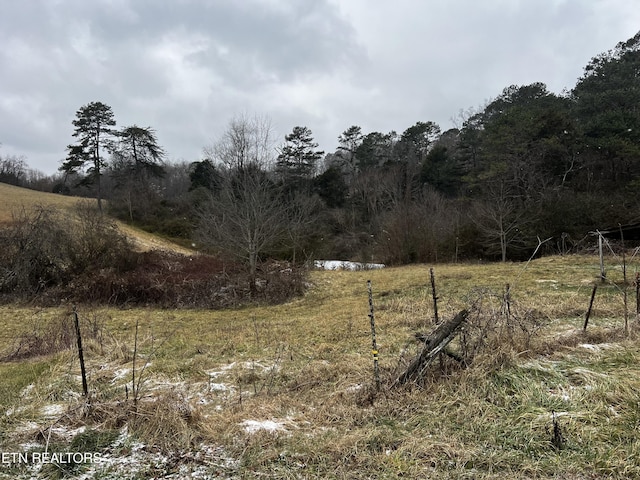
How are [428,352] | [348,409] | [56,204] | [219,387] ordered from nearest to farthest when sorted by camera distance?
1. [348,409]
2. [428,352]
3. [219,387]
4. [56,204]

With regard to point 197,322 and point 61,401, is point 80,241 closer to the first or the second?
point 197,322

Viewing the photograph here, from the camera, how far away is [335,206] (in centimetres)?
3688

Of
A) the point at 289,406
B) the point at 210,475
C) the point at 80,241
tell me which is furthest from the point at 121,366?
the point at 80,241

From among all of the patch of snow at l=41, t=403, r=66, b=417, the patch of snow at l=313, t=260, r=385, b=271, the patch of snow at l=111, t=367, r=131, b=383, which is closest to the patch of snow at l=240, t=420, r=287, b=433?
the patch of snow at l=41, t=403, r=66, b=417

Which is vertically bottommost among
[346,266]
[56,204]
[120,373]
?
[120,373]

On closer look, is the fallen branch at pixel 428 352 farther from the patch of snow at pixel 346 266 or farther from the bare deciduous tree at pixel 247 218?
the patch of snow at pixel 346 266

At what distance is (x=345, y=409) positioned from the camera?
3.59m

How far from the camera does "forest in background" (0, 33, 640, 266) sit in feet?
51.9

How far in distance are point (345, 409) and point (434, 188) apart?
33662 mm

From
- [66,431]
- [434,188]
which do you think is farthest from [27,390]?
[434,188]

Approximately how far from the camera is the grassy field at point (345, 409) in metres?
2.73

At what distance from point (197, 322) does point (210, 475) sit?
26.4 ft

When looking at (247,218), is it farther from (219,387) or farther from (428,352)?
(428,352)

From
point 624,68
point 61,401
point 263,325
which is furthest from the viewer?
point 624,68
